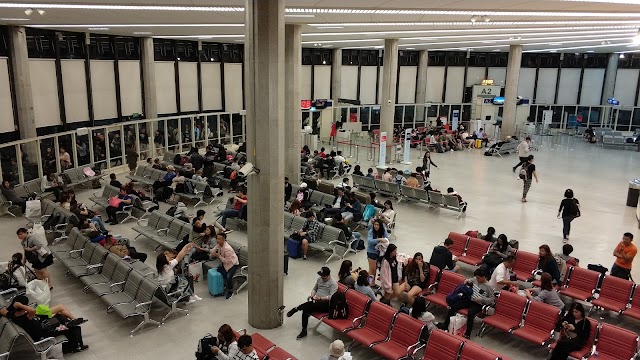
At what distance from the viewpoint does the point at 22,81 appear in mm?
17062

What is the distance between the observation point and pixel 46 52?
61.9 ft

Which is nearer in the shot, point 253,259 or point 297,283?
point 253,259

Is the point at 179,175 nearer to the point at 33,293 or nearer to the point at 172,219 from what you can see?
the point at 172,219

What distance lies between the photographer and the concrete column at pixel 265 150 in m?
7.59

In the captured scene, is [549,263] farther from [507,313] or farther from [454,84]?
[454,84]

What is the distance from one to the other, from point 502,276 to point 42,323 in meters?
7.52

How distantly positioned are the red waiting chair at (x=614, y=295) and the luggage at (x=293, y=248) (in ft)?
19.5

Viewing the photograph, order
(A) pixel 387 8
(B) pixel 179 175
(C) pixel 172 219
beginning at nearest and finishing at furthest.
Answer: (A) pixel 387 8 < (C) pixel 172 219 < (B) pixel 179 175

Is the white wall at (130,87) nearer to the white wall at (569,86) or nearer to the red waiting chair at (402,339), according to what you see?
the red waiting chair at (402,339)

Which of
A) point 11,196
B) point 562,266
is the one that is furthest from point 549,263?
point 11,196

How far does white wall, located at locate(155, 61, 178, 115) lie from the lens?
81.3ft

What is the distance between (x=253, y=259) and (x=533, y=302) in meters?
4.48

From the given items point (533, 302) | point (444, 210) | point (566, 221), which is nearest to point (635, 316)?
point (533, 302)

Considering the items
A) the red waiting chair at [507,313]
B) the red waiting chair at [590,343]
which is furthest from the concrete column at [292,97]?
the red waiting chair at [590,343]
